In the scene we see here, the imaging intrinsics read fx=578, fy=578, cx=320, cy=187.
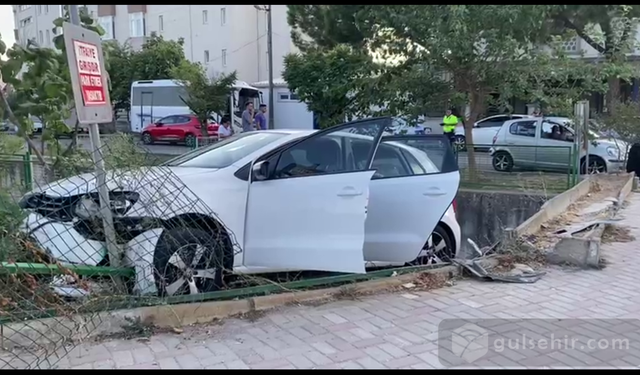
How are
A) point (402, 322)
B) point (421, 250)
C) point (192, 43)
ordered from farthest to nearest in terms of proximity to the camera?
1. point (192, 43)
2. point (421, 250)
3. point (402, 322)

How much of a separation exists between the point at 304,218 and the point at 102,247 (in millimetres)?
1650

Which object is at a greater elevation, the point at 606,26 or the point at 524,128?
the point at 606,26

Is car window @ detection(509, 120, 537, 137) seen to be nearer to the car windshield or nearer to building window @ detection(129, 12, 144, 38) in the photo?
the car windshield

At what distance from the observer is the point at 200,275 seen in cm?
476

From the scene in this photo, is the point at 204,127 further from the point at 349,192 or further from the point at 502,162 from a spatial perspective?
the point at 349,192

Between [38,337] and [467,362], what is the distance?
2.85m

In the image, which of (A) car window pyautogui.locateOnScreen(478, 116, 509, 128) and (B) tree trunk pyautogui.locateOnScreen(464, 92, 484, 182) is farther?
(A) car window pyautogui.locateOnScreen(478, 116, 509, 128)

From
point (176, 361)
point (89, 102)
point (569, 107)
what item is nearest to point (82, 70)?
point (89, 102)

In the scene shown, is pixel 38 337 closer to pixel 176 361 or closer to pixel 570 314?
pixel 176 361

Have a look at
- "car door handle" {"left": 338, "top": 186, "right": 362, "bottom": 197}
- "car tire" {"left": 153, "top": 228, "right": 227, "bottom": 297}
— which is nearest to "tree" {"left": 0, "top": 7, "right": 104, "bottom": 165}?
"car tire" {"left": 153, "top": 228, "right": 227, "bottom": 297}

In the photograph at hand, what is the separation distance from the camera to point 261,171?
4957 mm

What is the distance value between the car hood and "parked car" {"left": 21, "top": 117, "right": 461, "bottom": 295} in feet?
0.04

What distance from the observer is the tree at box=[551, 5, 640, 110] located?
38.4 ft

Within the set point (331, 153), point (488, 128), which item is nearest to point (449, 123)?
point (488, 128)
